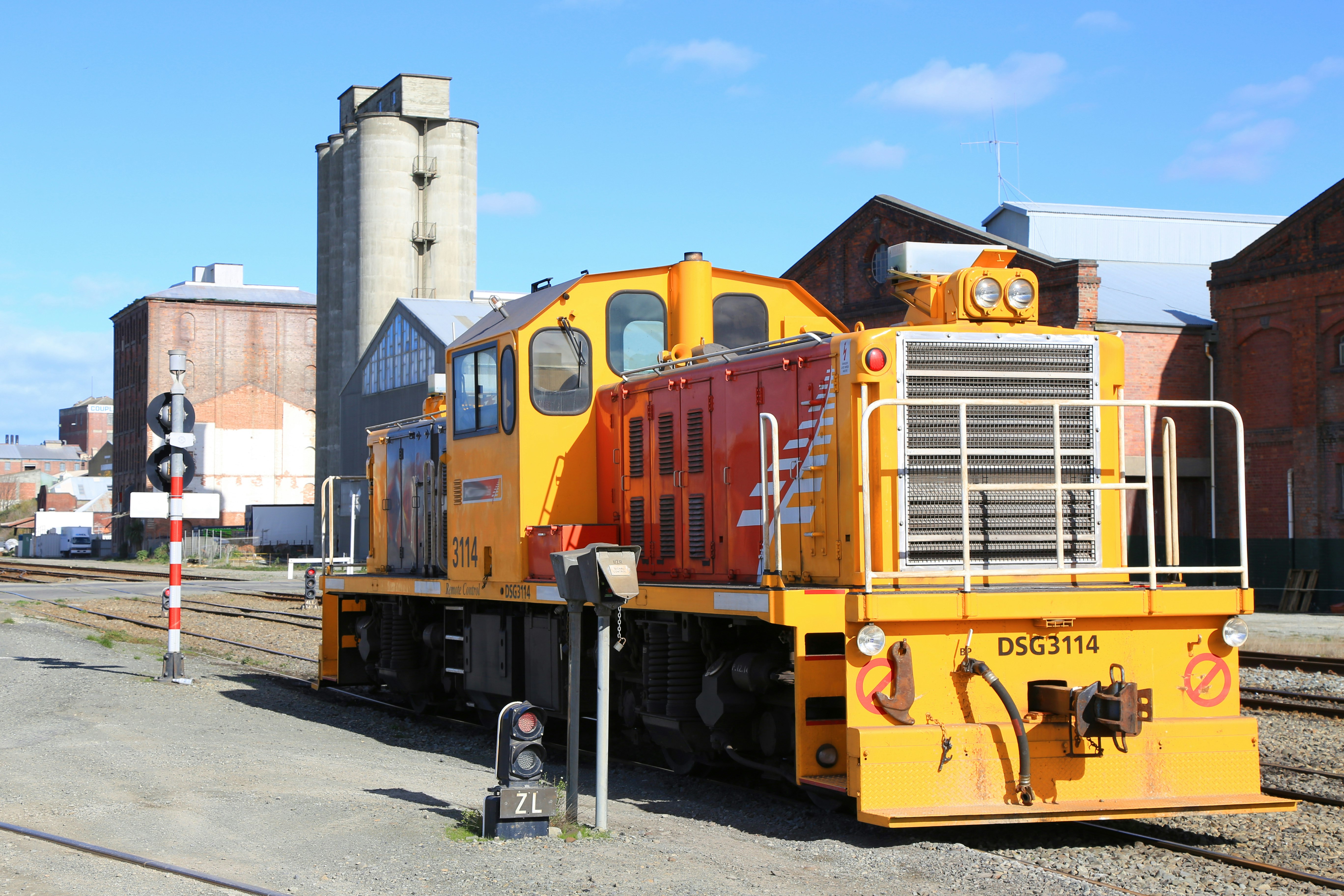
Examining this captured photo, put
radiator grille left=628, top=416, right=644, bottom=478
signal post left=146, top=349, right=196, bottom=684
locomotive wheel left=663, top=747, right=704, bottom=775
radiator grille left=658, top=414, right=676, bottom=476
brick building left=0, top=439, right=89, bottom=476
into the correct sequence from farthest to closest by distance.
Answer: brick building left=0, top=439, right=89, bottom=476, signal post left=146, top=349, right=196, bottom=684, radiator grille left=628, top=416, right=644, bottom=478, radiator grille left=658, top=414, right=676, bottom=476, locomotive wheel left=663, top=747, right=704, bottom=775

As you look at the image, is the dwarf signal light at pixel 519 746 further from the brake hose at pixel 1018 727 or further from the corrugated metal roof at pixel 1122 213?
the corrugated metal roof at pixel 1122 213

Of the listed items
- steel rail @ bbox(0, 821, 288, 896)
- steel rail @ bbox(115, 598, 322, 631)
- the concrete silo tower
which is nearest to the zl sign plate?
steel rail @ bbox(0, 821, 288, 896)

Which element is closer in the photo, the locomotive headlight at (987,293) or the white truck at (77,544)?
the locomotive headlight at (987,293)

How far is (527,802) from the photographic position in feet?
23.9

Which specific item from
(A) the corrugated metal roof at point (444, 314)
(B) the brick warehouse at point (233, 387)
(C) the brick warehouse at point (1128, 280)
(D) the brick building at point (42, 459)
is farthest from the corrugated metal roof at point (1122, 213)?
(D) the brick building at point (42, 459)

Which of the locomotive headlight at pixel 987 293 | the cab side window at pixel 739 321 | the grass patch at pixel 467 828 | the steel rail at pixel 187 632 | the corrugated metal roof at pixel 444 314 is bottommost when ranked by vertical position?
the steel rail at pixel 187 632

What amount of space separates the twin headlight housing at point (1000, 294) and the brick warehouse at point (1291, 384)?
21.8 meters

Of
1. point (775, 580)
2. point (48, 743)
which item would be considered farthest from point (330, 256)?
point (775, 580)

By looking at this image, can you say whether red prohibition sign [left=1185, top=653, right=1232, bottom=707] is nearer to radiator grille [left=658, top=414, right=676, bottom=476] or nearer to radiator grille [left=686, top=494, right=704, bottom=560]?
radiator grille [left=686, top=494, right=704, bottom=560]

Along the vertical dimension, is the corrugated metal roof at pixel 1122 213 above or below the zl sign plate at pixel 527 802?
above

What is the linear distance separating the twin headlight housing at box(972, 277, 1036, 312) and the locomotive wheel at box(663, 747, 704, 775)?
3.81 metres

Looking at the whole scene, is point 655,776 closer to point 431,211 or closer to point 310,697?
point 310,697

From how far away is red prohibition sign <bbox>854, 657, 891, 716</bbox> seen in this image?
7.29m

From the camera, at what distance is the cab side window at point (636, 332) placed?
1042 cm
